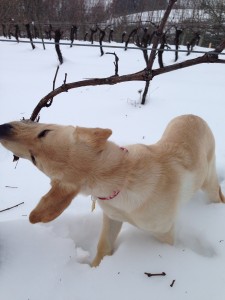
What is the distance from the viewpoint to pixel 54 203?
148 centimetres

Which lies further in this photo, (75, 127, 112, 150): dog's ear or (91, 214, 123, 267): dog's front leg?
(91, 214, 123, 267): dog's front leg

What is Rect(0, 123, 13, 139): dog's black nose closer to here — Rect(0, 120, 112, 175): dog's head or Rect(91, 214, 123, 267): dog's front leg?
Rect(0, 120, 112, 175): dog's head

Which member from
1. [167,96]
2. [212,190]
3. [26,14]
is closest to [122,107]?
[167,96]

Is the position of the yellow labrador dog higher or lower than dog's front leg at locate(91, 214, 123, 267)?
higher

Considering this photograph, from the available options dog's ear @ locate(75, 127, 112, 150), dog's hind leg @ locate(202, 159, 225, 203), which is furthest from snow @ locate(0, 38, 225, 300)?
dog's ear @ locate(75, 127, 112, 150)

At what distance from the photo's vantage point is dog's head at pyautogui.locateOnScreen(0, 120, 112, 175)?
5.06 ft

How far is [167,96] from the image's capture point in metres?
5.30

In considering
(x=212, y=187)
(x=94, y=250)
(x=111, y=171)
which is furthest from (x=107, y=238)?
(x=212, y=187)

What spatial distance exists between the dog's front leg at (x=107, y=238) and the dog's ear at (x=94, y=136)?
691 millimetres

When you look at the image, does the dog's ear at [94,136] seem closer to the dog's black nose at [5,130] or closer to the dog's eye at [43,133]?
the dog's eye at [43,133]

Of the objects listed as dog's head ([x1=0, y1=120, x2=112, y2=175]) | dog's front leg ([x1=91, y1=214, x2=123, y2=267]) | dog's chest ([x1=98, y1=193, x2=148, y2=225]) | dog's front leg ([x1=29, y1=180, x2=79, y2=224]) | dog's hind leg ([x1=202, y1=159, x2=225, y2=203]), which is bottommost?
dog's front leg ([x1=91, y1=214, x2=123, y2=267])

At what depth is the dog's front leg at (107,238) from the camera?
6.73ft

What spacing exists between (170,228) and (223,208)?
708 mm

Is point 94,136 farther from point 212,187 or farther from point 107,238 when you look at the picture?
point 212,187
